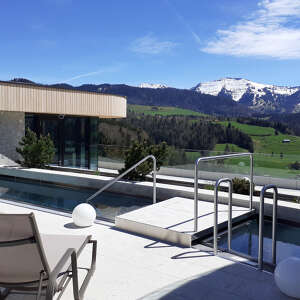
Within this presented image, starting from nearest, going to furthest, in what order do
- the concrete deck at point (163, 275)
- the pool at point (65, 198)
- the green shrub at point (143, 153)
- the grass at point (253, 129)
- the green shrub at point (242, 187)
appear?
the concrete deck at point (163, 275) → the pool at point (65, 198) → the green shrub at point (242, 187) → the green shrub at point (143, 153) → the grass at point (253, 129)

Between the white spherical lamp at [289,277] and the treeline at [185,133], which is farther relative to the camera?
the treeline at [185,133]

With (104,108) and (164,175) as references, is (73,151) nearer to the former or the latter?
(104,108)

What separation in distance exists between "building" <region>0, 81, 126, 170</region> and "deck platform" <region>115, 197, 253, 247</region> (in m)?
10.0

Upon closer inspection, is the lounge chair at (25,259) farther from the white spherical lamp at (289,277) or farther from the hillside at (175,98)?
the hillside at (175,98)

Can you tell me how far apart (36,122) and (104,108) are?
3235 mm

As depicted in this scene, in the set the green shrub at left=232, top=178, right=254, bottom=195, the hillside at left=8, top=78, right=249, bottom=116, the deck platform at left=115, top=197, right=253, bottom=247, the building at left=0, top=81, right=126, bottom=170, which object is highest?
the hillside at left=8, top=78, right=249, bottom=116

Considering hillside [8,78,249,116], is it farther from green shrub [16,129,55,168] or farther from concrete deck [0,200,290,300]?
concrete deck [0,200,290,300]

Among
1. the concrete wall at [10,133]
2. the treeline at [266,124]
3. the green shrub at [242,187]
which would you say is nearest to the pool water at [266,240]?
the green shrub at [242,187]

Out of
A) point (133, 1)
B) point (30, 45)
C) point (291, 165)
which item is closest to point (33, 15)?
point (133, 1)

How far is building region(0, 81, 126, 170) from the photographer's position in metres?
15.2

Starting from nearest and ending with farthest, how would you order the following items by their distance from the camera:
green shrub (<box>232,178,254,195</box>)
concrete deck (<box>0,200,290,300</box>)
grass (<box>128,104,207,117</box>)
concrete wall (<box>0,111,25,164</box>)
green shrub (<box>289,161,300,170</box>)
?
concrete deck (<box>0,200,290,300</box>)
green shrub (<box>232,178,254,195</box>)
green shrub (<box>289,161,300,170</box>)
concrete wall (<box>0,111,25,164</box>)
grass (<box>128,104,207,117</box>)

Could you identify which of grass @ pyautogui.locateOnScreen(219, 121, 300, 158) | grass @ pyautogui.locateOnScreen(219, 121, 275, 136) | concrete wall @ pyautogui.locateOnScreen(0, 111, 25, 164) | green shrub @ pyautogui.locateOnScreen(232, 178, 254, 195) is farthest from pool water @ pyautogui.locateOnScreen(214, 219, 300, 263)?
grass @ pyautogui.locateOnScreen(219, 121, 275, 136)

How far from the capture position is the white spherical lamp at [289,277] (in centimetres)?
346

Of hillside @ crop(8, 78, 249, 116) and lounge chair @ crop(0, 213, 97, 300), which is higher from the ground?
hillside @ crop(8, 78, 249, 116)
